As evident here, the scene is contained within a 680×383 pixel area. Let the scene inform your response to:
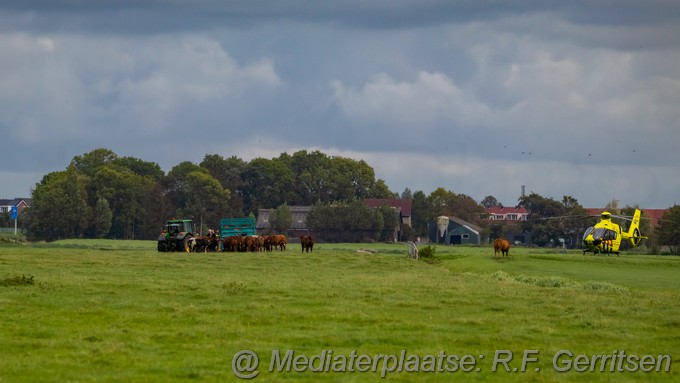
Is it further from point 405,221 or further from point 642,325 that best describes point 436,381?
point 405,221

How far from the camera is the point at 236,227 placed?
91.8 metres

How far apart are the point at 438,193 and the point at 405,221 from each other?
21.4 metres

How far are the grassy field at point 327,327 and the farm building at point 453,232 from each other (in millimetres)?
129922

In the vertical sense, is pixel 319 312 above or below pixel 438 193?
below

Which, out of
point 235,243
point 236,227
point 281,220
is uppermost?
point 281,220

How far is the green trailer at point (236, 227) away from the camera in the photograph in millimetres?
91250

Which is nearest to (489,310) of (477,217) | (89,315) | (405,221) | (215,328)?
(215,328)

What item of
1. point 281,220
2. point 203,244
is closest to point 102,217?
point 281,220

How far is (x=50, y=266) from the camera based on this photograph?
155 ft

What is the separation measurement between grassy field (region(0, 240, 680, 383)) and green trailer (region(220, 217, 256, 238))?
165 ft

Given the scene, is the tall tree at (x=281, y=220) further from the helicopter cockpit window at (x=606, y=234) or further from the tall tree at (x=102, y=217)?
the helicopter cockpit window at (x=606, y=234)

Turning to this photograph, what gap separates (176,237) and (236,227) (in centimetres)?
1419

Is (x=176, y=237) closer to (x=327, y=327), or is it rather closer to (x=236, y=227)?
(x=236, y=227)

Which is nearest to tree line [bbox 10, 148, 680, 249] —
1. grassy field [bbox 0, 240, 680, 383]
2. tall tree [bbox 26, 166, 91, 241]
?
tall tree [bbox 26, 166, 91, 241]
